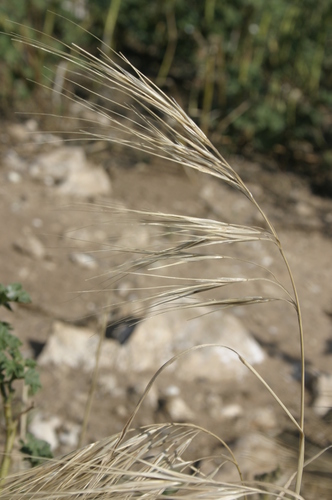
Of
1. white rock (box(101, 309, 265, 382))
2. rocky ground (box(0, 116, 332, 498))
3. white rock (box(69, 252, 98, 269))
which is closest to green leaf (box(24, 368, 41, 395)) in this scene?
rocky ground (box(0, 116, 332, 498))

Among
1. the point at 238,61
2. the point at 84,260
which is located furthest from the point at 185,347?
the point at 238,61

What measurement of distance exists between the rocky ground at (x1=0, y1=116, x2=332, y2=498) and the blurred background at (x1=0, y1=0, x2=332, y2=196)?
1.39 feet

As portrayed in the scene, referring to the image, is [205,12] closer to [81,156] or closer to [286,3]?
[286,3]

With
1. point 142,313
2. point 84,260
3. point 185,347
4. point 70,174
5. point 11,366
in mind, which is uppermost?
point 70,174

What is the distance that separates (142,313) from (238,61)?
348 centimetres

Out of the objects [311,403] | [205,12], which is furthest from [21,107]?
[311,403]

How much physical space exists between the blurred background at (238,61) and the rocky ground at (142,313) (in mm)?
425

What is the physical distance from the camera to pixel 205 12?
15.3ft

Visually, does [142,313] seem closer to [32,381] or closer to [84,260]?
[32,381]

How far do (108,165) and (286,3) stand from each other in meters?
1.80

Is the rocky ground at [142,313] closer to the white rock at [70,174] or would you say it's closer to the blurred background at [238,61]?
the white rock at [70,174]

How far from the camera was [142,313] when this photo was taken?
186 cm


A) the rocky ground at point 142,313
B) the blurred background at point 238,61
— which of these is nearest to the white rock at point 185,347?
the rocky ground at point 142,313

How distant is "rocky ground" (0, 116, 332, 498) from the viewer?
8.21ft
